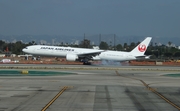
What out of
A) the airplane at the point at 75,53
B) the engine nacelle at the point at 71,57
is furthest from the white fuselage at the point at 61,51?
the engine nacelle at the point at 71,57

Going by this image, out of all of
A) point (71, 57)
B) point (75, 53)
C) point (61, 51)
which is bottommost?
point (71, 57)

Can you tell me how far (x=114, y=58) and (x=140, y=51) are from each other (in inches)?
218

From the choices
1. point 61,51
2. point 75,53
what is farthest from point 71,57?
point 61,51

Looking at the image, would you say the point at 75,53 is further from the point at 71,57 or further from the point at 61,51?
the point at 61,51

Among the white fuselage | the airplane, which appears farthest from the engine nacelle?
the white fuselage

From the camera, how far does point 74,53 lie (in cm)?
6312

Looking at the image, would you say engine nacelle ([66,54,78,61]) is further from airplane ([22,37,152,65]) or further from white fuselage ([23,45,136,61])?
white fuselage ([23,45,136,61])

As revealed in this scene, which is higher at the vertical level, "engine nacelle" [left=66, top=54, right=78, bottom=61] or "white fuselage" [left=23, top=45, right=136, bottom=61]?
"white fuselage" [left=23, top=45, right=136, bottom=61]

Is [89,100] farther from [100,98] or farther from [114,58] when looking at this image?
[114,58]

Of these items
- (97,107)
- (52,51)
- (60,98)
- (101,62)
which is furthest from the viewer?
(101,62)

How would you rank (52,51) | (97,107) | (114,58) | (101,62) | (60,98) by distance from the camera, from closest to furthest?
(97,107) < (60,98) < (52,51) < (114,58) < (101,62)

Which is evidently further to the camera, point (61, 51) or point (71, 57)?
point (61, 51)

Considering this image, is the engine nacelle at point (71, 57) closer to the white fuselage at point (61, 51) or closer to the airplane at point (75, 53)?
the airplane at point (75, 53)

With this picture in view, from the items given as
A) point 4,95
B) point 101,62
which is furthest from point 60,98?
point 101,62
